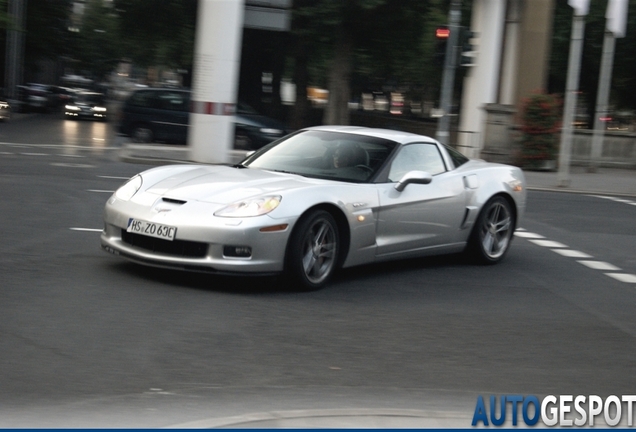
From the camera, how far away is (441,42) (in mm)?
20922

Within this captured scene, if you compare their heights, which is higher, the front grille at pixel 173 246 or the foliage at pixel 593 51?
the foliage at pixel 593 51

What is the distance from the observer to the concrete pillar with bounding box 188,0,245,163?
21.7 meters

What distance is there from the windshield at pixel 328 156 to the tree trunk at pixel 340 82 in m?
25.1

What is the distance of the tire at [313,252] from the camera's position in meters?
7.63

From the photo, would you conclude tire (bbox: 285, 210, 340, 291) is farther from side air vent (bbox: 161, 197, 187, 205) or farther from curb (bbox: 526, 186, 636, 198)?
curb (bbox: 526, 186, 636, 198)

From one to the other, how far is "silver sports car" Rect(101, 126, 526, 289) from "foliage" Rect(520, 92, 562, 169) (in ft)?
54.6

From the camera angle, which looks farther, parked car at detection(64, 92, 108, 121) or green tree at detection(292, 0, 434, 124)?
parked car at detection(64, 92, 108, 121)

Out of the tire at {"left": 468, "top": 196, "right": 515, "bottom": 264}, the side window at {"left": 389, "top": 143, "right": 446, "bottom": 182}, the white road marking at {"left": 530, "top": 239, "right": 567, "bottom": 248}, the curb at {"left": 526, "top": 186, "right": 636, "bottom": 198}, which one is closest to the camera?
the side window at {"left": 389, "top": 143, "right": 446, "bottom": 182}

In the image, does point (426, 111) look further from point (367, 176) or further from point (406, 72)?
point (367, 176)

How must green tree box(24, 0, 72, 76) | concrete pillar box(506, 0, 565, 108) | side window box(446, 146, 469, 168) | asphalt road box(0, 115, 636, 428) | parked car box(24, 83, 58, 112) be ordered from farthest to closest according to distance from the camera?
green tree box(24, 0, 72, 76) → parked car box(24, 83, 58, 112) → concrete pillar box(506, 0, 565, 108) → side window box(446, 146, 469, 168) → asphalt road box(0, 115, 636, 428)

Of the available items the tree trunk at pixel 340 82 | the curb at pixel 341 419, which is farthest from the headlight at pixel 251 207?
the tree trunk at pixel 340 82

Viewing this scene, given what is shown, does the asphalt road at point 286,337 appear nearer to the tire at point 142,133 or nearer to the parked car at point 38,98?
the tire at point 142,133

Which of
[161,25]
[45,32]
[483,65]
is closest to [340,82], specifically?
[483,65]

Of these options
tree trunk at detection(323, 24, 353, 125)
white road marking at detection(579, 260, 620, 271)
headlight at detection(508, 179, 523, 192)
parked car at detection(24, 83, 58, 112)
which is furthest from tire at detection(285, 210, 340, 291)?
parked car at detection(24, 83, 58, 112)
